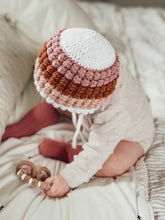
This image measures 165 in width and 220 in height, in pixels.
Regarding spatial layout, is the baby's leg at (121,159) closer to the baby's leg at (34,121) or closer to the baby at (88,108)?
the baby at (88,108)

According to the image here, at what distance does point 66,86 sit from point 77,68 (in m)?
0.05

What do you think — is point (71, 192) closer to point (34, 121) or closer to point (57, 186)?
point (57, 186)

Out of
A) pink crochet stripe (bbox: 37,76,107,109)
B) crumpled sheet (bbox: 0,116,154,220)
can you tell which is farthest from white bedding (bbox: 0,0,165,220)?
pink crochet stripe (bbox: 37,76,107,109)

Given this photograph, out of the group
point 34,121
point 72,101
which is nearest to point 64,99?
point 72,101

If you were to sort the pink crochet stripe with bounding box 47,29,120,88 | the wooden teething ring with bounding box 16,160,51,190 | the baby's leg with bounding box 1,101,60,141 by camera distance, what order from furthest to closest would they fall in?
the baby's leg with bounding box 1,101,60,141, the wooden teething ring with bounding box 16,160,51,190, the pink crochet stripe with bounding box 47,29,120,88

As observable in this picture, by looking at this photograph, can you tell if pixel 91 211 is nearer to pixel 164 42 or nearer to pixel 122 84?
pixel 122 84

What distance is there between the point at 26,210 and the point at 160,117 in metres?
0.64

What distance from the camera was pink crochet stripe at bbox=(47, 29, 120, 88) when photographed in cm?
55

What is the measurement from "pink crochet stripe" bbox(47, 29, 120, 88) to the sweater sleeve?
0.52 feet

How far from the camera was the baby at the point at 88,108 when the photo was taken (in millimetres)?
558

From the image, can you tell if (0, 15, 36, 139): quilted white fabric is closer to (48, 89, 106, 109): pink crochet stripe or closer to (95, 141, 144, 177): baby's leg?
(48, 89, 106, 109): pink crochet stripe

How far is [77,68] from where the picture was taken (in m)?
0.55

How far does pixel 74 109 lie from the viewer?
24.7 inches

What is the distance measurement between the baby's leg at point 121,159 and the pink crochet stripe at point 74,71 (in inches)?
11.7
